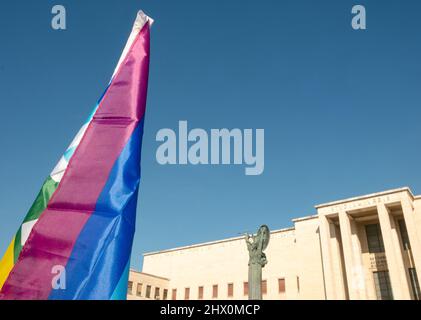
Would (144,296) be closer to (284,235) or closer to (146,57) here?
(284,235)

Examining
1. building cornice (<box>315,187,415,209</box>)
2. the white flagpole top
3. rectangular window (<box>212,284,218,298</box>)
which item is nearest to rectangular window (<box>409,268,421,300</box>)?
building cornice (<box>315,187,415,209</box>)

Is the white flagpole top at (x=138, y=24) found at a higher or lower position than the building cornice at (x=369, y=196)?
lower

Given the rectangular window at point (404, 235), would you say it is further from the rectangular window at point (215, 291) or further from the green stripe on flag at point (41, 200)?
the green stripe on flag at point (41, 200)

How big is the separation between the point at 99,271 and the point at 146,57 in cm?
310

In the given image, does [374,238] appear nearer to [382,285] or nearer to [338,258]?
[338,258]

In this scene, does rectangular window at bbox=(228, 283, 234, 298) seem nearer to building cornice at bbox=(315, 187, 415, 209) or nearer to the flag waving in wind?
building cornice at bbox=(315, 187, 415, 209)

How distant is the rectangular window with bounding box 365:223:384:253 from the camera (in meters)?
31.2

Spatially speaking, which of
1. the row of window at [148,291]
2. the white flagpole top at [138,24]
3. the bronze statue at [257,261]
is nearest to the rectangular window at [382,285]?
the bronze statue at [257,261]

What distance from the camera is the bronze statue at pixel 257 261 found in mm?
13414

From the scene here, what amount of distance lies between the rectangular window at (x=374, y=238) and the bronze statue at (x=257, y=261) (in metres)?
20.3

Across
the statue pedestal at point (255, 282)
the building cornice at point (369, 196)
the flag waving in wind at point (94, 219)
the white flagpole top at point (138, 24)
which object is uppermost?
the building cornice at point (369, 196)
